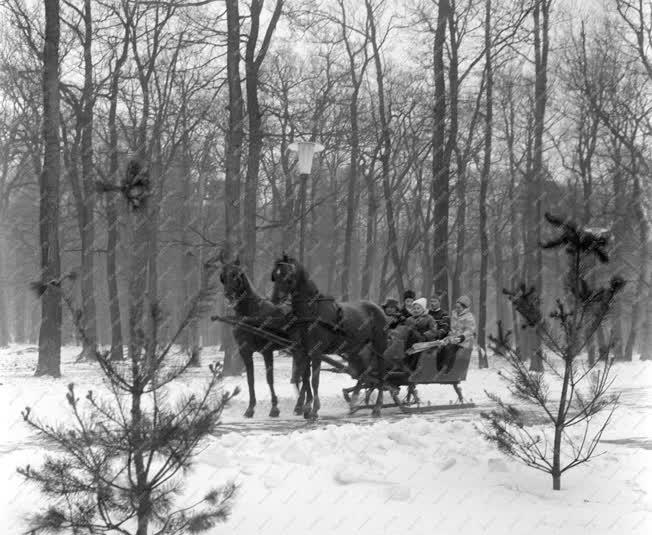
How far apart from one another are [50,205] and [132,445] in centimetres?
1283

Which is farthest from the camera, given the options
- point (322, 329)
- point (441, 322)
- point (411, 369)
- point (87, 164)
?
point (87, 164)

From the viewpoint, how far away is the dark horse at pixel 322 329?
10586mm

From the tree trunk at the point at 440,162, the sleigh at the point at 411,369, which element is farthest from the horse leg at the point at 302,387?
the tree trunk at the point at 440,162

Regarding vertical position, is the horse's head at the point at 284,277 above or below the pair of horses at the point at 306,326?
above

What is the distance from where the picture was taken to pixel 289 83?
27.0m

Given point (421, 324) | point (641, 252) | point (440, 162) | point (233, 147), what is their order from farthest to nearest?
point (641, 252), point (440, 162), point (233, 147), point (421, 324)

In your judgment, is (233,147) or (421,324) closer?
(421,324)

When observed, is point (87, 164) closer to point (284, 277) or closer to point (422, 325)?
point (422, 325)

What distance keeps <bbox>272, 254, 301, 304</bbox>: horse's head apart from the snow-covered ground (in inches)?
80.1

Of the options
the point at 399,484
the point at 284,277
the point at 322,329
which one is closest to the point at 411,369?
the point at 322,329

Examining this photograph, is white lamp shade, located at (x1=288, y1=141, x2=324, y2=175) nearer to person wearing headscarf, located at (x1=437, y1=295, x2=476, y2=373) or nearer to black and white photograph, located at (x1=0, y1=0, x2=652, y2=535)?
black and white photograph, located at (x1=0, y1=0, x2=652, y2=535)

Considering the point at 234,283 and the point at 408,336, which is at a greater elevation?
the point at 234,283

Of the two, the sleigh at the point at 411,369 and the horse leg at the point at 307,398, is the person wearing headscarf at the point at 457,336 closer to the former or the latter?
the sleigh at the point at 411,369

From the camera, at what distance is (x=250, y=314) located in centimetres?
1130
